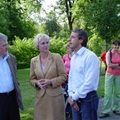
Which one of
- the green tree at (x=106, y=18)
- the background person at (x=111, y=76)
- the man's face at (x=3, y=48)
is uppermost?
the green tree at (x=106, y=18)

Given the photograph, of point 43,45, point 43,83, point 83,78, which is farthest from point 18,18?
point 83,78

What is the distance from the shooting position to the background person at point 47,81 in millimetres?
4414

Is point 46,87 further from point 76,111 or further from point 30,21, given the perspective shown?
point 30,21

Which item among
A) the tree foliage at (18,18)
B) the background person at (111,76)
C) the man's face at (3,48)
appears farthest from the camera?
the tree foliage at (18,18)

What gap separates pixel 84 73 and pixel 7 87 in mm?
1358

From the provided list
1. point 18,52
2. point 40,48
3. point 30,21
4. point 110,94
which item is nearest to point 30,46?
point 18,52

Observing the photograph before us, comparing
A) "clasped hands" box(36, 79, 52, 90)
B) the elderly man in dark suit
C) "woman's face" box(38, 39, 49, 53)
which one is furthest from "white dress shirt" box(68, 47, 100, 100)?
the elderly man in dark suit

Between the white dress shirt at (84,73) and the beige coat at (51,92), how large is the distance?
59 centimetres

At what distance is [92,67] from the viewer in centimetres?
368

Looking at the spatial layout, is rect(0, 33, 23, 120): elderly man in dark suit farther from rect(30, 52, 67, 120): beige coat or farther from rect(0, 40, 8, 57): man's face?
rect(30, 52, 67, 120): beige coat

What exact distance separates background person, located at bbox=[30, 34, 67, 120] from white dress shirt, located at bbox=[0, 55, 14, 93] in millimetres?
413

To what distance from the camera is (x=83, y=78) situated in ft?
12.5

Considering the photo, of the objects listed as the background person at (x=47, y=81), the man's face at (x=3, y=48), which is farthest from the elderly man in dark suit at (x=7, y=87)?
the background person at (x=47, y=81)

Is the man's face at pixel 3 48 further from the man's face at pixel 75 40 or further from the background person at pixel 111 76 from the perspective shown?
the background person at pixel 111 76
